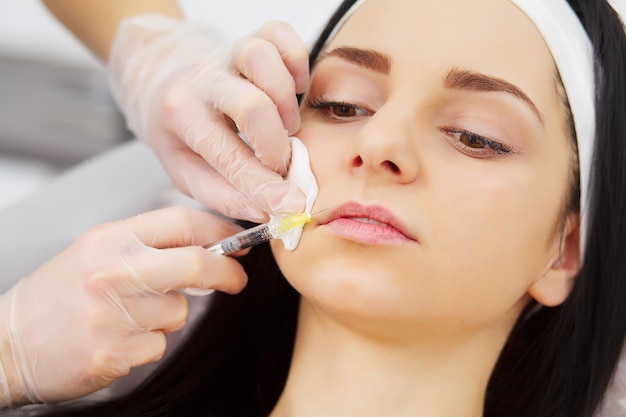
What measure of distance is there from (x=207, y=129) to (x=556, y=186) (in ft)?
1.96

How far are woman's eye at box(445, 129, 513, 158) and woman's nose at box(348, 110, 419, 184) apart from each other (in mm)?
79

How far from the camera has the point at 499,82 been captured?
113 centimetres

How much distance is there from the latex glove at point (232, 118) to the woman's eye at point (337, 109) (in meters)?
0.05

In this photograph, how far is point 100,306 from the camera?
122 centimetres

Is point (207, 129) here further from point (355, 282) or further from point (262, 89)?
point (355, 282)

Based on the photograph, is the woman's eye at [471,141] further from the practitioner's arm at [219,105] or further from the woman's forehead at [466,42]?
the practitioner's arm at [219,105]

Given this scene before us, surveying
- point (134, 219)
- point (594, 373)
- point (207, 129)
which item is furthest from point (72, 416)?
point (594, 373)

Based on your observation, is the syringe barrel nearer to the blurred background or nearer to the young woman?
the young woman

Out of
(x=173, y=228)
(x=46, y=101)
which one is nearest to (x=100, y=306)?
(x=173, y=228)

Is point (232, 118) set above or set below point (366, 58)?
below

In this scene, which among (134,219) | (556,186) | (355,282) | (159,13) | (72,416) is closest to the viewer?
(355,282)

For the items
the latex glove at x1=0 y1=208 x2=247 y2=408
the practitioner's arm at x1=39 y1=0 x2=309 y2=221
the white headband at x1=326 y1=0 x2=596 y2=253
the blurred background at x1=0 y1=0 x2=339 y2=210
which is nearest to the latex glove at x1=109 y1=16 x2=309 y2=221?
the practitioner's arm at x1=39 y1=0 x2=309 y2=221

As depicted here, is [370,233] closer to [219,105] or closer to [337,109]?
[337,109]

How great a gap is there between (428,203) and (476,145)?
137 mm
